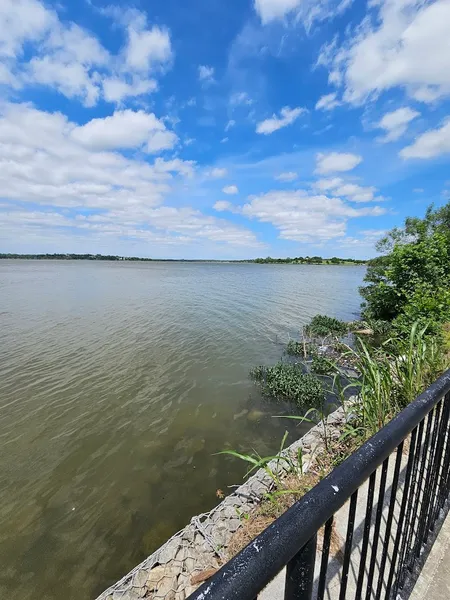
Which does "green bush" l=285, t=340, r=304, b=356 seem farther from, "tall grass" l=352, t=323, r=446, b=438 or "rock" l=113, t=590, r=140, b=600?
"rock" l=113, t=590, r=140, b=600

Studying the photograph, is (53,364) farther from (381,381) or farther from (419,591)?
(419,591)

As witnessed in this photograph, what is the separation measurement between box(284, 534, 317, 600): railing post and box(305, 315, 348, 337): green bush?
Result: 1595cm

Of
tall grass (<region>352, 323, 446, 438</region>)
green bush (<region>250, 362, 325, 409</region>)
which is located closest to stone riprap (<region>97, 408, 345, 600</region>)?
tall grass (<region>352, 323, 446, 438</region>)

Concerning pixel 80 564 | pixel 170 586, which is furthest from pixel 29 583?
pixel 170 586

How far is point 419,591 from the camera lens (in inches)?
82.5

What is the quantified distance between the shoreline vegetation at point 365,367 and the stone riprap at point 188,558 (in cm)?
21

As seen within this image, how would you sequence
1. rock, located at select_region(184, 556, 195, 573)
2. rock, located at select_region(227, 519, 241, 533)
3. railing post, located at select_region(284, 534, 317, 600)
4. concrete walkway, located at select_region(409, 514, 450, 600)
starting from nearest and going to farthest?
railing post, located at select_region(284, 534, 317, 600) → concrete walkway, located at select_region(409, 514, 450, 600) → rock, located at select_region(184, 556, 195, 573) → rock, located at select_region(227, 519, 241, 533)

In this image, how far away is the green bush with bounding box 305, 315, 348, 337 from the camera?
16.7 m

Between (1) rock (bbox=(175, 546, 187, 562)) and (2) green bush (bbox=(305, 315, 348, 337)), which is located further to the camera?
(2) green bush (bbox=(305, 315, 348, 337))

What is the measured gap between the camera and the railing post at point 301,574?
0.90 meters

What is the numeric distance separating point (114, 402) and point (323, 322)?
43.2 ft

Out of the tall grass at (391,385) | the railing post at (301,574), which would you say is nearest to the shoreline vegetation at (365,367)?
the tall grass at (391,385)

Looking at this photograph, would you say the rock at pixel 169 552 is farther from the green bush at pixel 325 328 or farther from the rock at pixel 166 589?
the green bush at pixel 325 328

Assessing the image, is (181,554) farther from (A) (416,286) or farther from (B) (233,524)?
(A) (416,286)
